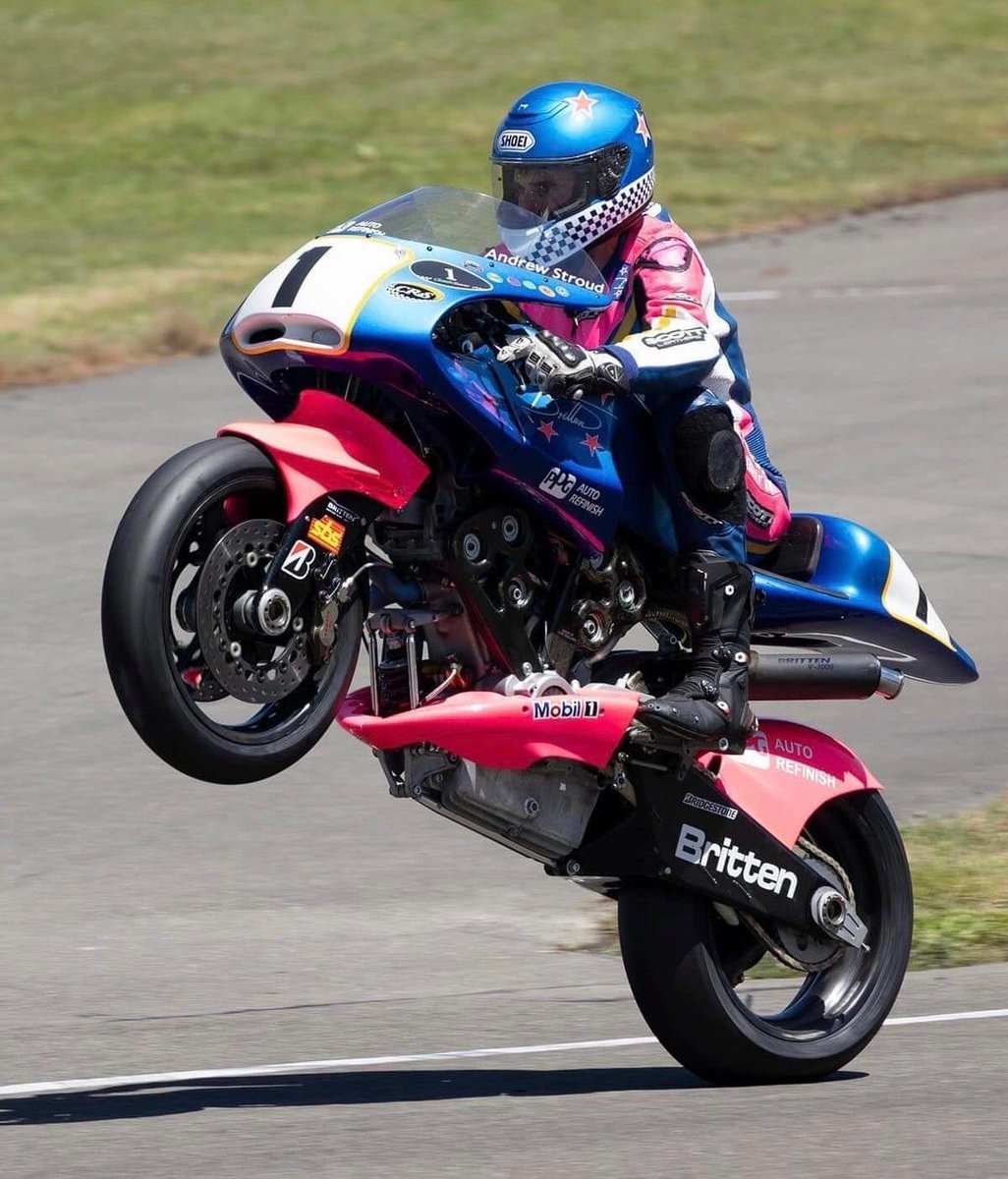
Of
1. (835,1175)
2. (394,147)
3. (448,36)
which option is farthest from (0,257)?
(835,1175)

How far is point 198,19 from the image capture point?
1220 inches

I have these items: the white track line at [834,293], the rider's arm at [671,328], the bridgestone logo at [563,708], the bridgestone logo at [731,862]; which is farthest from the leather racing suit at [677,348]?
the white track line at [834,293]

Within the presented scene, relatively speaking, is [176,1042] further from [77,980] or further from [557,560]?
[557,560]

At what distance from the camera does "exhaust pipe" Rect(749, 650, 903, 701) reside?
656cm

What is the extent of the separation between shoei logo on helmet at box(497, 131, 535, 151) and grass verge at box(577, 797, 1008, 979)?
2903mm

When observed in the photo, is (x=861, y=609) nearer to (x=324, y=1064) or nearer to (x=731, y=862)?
(x=731, y=862)

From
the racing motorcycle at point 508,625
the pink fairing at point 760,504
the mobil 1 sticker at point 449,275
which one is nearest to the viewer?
the racing motorcycle at point 508,625

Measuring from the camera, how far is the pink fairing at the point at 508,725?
580 centimetres

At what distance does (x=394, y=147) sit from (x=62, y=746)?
14.7 metres

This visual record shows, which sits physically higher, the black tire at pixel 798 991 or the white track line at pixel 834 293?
the black tire at pixel 798 991

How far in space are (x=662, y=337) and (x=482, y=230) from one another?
0.50 m

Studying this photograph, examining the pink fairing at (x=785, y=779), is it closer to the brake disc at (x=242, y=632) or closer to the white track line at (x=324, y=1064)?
the white track line at (x=324, y=1064)

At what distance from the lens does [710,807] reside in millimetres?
6480

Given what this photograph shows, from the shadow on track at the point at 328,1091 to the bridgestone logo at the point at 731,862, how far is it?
0.52m
